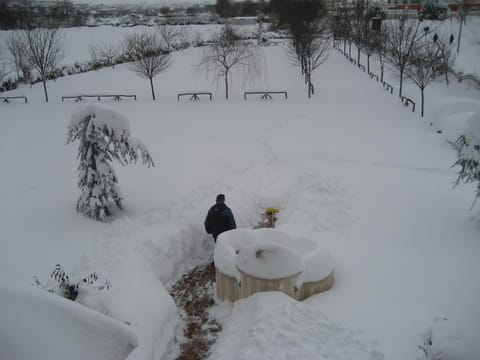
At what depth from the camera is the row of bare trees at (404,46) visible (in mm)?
19953

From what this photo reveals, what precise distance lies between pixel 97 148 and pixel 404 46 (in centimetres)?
2039

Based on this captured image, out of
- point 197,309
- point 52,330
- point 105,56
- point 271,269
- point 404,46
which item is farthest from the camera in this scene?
point 105,56

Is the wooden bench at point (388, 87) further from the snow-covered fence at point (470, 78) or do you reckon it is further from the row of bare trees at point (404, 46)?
the snow-covered fence at point (470, 78)

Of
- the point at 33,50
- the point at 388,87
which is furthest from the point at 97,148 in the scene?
the point at 388,87

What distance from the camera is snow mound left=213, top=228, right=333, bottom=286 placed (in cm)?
602

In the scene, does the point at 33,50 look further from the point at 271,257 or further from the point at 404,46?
the point at 271,257

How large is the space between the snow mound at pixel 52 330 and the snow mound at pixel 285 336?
7.04 ft

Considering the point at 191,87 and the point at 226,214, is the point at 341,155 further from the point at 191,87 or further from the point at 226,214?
the point at 191,87

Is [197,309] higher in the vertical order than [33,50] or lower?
lower

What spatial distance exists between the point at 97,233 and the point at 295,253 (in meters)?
4.33

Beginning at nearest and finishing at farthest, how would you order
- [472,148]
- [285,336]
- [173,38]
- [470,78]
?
1. [285,336]
2. [472,148]
3. [470,78]
4. [173,38]

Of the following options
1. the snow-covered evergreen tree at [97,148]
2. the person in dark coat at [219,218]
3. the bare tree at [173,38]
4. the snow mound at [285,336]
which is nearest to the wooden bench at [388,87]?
the snow-covered evergreen tree at [97,148]

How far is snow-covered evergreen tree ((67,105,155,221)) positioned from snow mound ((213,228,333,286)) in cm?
327

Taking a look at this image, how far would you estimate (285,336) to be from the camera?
5.09 m
